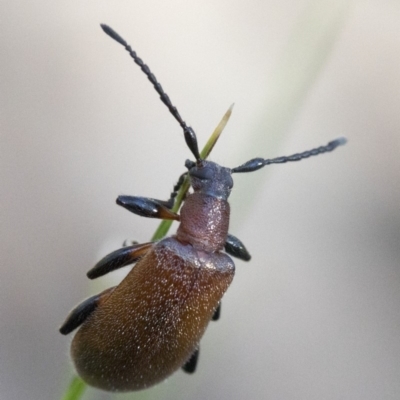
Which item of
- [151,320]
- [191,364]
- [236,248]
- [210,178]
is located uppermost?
[210,178]

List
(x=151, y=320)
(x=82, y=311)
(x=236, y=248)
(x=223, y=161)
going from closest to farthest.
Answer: (x=151, y=320) < (x=82, y=311) < (x=236, y=248) < (x=223, y=161)

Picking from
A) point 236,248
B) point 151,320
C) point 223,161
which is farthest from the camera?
point 223,161

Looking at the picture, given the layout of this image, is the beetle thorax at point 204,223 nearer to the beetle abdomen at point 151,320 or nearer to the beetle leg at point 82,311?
the beetle abdomen at point 151,320

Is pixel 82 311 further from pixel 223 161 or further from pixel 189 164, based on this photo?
pixel 223 161

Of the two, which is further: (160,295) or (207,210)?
A: (207,210)

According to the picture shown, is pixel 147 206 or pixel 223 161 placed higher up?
pixel 223 161

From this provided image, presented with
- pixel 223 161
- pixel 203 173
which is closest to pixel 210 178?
pixel 203 173

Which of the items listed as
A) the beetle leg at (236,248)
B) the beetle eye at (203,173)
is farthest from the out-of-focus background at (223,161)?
the beetle eye at (203,173)
